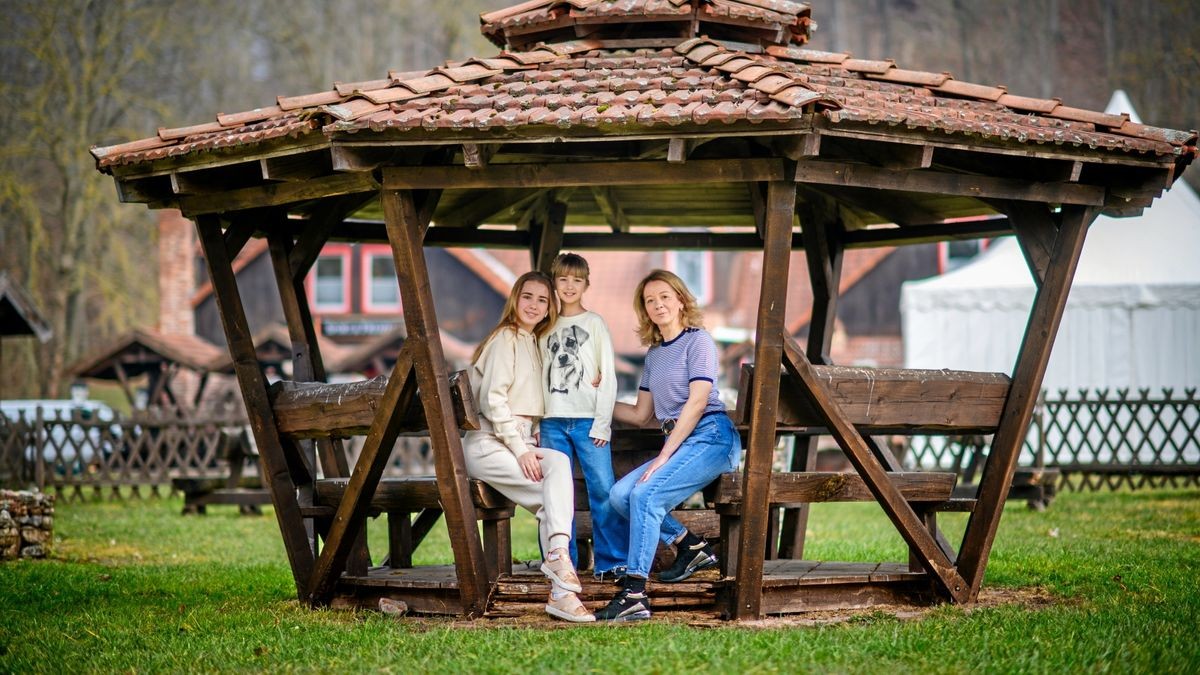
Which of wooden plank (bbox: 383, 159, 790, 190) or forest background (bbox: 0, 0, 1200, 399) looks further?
forest background (bbox: 0, 0, 1200, 399)

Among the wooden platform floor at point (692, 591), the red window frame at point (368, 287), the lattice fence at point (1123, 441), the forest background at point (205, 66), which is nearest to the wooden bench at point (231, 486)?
the lattice fence at point (1123, 441)

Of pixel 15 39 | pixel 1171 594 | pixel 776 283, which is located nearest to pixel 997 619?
pixel 1171 594

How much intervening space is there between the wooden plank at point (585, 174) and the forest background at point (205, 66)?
91.0 feet

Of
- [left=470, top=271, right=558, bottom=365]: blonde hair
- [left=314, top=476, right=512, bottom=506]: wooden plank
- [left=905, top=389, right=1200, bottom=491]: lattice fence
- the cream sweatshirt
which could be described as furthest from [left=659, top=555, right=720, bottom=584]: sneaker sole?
[left=905, top=389, right=1200, bottom=491]: lattice fence

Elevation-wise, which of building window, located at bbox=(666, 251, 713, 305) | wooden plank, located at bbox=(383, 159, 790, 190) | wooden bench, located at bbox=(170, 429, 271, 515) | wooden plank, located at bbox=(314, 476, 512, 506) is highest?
wooden plank, located at bbox=(383, 159, 790, 190)

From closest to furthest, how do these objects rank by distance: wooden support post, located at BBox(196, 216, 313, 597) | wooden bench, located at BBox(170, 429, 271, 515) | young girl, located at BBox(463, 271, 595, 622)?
young girl, located at BBox(463, 271, 595, 622)
wooden support post, located at BBox(196, 216, 313, 597)
wooden bench, located at BBox(170, 429, 271, 515)

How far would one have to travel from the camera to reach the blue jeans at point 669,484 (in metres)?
7.52

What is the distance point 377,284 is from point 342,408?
1142 inches

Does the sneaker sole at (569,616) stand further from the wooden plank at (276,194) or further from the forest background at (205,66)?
the forest background at (205,66)

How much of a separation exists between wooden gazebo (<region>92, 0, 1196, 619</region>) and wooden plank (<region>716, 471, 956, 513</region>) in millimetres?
14

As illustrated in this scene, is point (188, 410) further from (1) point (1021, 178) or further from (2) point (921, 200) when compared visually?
(1) point (1021, 178)

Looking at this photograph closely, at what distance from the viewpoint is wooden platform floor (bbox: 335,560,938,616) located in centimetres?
775

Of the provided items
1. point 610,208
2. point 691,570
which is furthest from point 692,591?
point 610,208

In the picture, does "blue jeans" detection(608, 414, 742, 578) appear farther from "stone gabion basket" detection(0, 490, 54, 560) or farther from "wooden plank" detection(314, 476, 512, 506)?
"stone gabion basket" detection(0, 490, 54, 560)
